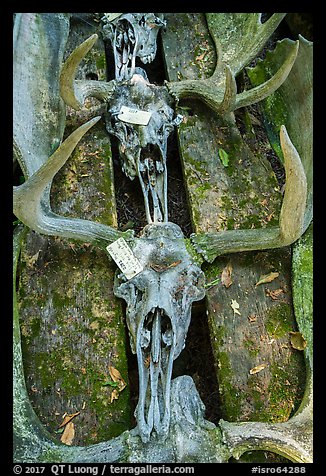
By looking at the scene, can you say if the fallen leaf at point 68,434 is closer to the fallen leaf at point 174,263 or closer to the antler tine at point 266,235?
the fallen leaf at point 174,263

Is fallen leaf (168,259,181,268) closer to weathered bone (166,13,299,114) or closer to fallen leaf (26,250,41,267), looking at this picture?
fallen leaf (26,250,41,267)

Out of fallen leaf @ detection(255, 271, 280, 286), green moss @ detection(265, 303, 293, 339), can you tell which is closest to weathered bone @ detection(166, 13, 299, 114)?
fallen leaf @ detection(255, 271, 280, 286)

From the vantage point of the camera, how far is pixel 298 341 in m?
3.59

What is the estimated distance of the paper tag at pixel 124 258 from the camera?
349 cm

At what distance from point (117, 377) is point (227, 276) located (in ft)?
3.56

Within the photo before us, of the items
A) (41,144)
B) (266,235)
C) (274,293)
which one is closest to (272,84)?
(266,235)

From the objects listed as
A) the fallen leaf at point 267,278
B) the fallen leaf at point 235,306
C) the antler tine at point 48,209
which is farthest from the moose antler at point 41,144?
the fallen leaf at point 267,278

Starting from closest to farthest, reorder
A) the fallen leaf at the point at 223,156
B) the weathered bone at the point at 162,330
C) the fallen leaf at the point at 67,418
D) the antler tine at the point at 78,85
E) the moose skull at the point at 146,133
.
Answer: the weathered bone at the point at 162,330 < the fallen leaf at the point at 67,418 < the antler tine at the point at 78,85 < the moose skull at the point at 146,133 < the fallen leaf at the point at 223,156

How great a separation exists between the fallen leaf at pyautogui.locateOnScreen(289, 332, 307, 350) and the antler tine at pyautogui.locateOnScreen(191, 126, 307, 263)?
0.63 m

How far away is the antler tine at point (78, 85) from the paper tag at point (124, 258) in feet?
3.93

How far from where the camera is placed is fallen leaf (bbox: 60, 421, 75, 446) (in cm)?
326

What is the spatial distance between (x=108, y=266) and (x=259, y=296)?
1.14 metres

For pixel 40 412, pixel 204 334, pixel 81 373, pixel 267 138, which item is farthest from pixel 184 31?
pixel 40 412

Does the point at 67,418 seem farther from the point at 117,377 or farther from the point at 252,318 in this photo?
the point at 252,318
